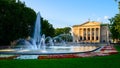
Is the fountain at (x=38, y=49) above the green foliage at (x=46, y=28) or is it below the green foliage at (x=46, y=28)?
below

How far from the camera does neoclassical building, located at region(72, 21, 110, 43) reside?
113 metres

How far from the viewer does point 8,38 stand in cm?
4594

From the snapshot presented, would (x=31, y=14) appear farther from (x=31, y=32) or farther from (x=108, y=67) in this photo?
(x=108, y=67)

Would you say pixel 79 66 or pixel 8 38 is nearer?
pixel 79 66

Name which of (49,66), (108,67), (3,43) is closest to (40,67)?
(49,66)

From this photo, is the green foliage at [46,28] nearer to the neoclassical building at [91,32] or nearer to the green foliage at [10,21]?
the green foliage at [10,21]

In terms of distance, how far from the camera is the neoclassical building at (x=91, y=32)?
372ft

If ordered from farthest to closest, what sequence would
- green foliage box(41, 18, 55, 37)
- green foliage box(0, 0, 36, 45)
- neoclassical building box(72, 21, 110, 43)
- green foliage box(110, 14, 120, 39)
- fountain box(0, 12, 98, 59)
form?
neoclassical building box(72, 21, 110, 43) → green foliage box(41, 18, 55, 37) → green foliage box(0, 0, 36, 45) → green foliage box(110, 14, 120, 39) → fountain box(0, 12, 98, 59)

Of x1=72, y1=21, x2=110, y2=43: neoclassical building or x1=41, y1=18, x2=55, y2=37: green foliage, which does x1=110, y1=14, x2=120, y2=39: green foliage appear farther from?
x1=72, y1=21, x2=110, y2=43: neoclassical building

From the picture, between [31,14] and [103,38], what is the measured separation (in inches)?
2400

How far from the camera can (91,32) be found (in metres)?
115

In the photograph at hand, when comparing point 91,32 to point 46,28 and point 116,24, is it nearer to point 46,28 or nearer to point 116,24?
point 46,28

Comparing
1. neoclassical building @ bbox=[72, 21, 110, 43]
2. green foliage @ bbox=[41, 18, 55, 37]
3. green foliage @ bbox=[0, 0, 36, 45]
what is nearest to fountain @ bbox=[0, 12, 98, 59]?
green foliage @ bbox=[0, 0, 36, 45]

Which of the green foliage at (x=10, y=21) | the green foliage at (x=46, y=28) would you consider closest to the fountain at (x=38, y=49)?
the green foliage at (x=10, y=21)
